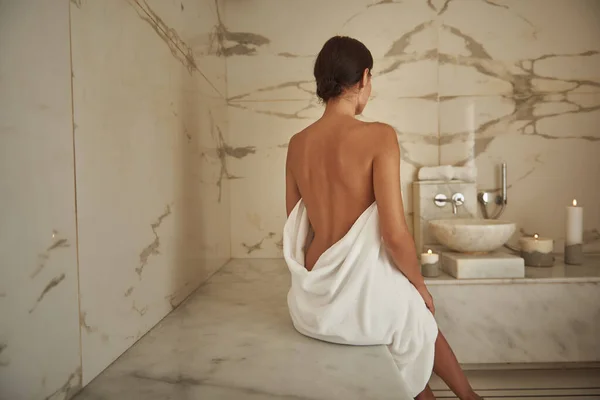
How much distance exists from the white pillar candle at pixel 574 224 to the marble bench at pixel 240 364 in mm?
1364

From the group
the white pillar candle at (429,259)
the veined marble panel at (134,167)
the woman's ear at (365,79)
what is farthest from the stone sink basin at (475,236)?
the veined marble panel at (134,167)

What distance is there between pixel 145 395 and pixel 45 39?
67 cm

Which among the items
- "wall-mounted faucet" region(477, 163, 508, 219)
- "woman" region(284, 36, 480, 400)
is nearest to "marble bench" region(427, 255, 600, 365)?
"woman" region(284, 36, 480, 400)

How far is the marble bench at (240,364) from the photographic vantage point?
30.2 inches

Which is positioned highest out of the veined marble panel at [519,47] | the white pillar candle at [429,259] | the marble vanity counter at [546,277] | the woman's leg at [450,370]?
the veined marble panel at [519,47]

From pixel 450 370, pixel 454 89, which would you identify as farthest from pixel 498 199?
pixel 450 370

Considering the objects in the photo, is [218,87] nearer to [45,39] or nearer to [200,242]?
[200,242]

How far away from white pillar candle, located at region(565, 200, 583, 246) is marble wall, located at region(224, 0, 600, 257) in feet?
1.02

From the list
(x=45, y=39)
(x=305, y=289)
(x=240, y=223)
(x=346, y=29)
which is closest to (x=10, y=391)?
(x=45, y=39)

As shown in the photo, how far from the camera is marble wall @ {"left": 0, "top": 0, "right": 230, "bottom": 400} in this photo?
0.62 m

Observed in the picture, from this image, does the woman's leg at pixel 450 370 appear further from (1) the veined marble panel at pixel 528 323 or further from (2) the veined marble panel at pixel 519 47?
(2) the veined marble panel at pixel 519 47

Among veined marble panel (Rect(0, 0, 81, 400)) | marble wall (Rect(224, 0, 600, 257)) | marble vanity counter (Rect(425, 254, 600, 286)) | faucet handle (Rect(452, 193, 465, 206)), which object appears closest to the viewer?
veined marble panel (Rect(0, 0, 81, 400))

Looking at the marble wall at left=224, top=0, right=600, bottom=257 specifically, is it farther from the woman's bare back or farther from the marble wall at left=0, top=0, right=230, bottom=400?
the woman's bare back

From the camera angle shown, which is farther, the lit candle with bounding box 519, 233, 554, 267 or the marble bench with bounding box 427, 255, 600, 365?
the lit candle with bounding box 519, 233, 554, 267
